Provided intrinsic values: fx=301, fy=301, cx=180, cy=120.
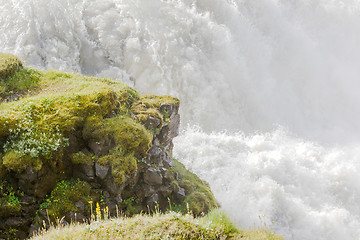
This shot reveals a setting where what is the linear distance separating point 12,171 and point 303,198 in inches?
452

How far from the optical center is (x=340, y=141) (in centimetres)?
1956

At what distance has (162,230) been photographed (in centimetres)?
392

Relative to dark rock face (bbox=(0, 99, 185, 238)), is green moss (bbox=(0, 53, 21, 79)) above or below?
above

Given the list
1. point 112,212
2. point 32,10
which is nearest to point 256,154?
point 112,212

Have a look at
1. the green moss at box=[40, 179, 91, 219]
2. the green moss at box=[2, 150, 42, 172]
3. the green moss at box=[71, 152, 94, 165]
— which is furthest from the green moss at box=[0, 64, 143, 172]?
the green moss at box=[40, 179, 91, 219]

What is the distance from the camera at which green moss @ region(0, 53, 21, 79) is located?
7.87 metres

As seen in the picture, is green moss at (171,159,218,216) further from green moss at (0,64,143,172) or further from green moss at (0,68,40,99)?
green moss at (0,68,40,99)

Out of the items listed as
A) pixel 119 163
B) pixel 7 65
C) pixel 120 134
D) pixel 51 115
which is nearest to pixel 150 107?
pixel 120 134

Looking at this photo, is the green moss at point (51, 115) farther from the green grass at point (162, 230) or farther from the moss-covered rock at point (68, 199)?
the green grass at point (162, 230)

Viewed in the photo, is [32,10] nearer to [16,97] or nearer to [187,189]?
[16,97]

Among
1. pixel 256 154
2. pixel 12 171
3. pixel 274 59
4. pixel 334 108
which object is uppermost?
pixel 274 59

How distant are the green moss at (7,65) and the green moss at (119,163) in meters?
3.85

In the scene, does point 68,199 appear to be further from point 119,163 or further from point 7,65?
point 7,65

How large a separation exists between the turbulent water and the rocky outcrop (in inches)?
203
